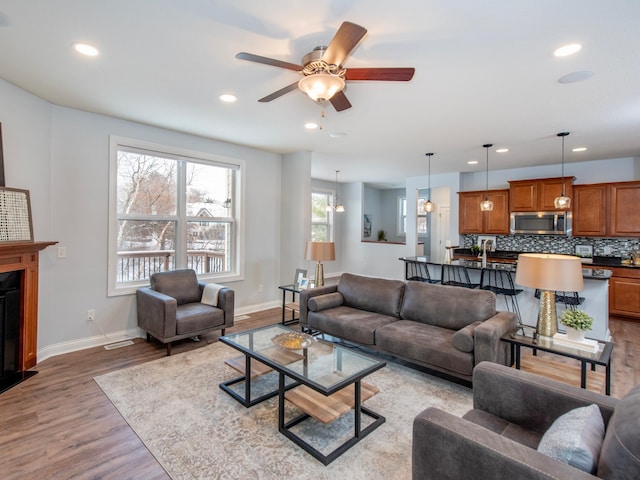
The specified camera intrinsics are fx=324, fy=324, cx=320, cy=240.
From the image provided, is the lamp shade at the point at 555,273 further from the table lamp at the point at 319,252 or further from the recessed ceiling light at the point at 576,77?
the table lamp at the point at 319,252

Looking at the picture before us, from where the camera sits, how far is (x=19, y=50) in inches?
96.3

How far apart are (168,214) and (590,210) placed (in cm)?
714

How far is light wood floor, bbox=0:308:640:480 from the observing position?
1.93 metres

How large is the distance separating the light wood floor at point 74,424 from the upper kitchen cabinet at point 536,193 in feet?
10.8

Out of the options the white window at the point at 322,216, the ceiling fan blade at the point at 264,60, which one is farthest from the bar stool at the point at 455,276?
the white window at the point at 322,216

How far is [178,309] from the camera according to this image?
3918mm

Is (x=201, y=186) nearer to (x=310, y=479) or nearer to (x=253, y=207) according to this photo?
(x=253, y=207)

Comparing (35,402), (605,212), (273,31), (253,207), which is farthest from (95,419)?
(605,212)

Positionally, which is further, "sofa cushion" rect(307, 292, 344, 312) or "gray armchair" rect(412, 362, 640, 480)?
"sofa cushion" rect(307, 292, 344, 312)

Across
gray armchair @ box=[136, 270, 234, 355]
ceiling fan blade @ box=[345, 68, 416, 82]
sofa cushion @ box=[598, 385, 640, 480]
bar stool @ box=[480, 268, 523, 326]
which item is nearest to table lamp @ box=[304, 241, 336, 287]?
gray armchair @ box=[136, 270, 234, 355]

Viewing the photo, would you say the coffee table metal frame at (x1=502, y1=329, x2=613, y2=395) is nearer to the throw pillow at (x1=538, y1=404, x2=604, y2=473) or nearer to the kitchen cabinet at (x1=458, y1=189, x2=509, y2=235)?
the throw pillow at (x1=538, y1=404, x2=604, y2=473)

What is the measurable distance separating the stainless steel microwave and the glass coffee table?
17.8ft

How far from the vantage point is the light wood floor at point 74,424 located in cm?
193

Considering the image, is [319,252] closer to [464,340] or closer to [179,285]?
[179,285]
